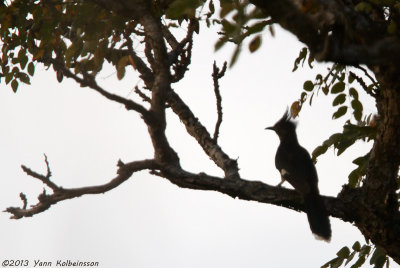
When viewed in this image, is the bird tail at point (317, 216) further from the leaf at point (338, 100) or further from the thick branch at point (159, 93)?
the thick branch at point (159, 93)

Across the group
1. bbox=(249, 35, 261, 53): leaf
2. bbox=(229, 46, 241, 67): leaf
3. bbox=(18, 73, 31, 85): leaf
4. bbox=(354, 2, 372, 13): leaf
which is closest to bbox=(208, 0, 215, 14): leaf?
bbox=(18, 73, 31, 85): leaf

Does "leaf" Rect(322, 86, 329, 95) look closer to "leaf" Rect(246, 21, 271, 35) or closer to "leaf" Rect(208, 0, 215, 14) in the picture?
"leaf" Rect(208, 0, 215, 14)

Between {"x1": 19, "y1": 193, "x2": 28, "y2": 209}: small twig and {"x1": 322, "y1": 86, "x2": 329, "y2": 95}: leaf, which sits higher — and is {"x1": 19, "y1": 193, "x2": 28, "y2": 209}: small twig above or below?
below

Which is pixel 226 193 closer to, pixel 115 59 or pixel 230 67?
pixel 115 59

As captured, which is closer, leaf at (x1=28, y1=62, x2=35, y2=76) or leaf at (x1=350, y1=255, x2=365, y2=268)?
leaf at (x1=350, y1=255, x2=365, y2=268)

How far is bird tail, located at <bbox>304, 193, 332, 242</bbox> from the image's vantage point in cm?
460

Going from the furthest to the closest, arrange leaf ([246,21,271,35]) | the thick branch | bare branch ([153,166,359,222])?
bare branch ([153,166,359,222]) → the thick branch → leaf ([246,21,271,35])

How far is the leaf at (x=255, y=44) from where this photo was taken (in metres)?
2.86

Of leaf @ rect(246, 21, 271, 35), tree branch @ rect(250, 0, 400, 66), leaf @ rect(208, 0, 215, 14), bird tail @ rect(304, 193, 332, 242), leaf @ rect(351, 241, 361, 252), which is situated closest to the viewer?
tree branch @ rect(250, 0, 400, 66)

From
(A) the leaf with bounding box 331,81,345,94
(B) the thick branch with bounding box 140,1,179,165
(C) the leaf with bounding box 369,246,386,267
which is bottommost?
(C) the leaf with bounding box 369,246,386,267

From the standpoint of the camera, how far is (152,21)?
12.9 ft

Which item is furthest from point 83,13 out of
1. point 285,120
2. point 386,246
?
point 285,120

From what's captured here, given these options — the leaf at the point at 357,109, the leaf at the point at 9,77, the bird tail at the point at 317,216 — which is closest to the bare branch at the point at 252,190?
the bird tail at the point at 317,216

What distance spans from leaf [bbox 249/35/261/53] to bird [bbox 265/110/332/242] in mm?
1930
